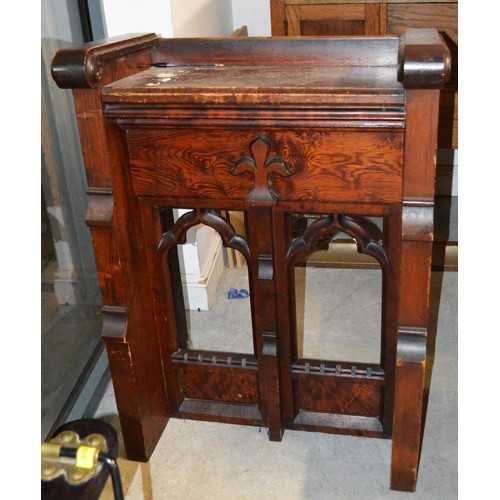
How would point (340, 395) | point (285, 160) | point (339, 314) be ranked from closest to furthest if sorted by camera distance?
1. point (285, 160)
2. point (340, 395)
3. point (339, 314)

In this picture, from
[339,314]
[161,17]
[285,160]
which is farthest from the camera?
[339,314]

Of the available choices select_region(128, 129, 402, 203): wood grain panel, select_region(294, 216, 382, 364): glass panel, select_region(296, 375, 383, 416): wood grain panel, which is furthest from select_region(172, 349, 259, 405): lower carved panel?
select_region(128, 129, 402, 203): wood grain panel

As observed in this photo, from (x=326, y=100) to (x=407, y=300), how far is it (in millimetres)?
514

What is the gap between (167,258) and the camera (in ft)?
6.53

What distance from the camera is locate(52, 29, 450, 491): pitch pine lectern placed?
155 centimetres

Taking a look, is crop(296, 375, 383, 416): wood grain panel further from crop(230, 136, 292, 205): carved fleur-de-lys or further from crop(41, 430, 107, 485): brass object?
crop(41, 430, 107, 485): brass object

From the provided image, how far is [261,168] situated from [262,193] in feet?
0.22

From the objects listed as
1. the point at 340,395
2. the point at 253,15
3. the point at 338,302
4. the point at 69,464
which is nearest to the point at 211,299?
the point at 338,302

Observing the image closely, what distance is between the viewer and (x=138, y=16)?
2.38 meters

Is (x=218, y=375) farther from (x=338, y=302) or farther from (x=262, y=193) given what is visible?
(x=338, y=302)

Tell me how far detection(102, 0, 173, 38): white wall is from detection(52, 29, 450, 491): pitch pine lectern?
0.48m

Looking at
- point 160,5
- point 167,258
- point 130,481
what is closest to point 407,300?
point 167,258

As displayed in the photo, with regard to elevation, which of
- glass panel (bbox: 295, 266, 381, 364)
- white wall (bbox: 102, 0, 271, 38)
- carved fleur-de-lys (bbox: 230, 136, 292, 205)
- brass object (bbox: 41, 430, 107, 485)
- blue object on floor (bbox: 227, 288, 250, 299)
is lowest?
glass panel (bbox: 295, 266, 381, 364)

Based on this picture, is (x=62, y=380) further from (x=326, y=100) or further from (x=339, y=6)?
(x=339, y=6)
